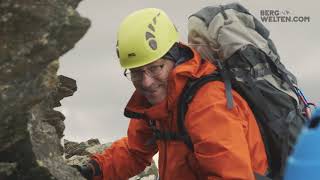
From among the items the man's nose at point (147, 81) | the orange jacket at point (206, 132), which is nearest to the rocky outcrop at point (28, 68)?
the man's nose at point (147, 81)

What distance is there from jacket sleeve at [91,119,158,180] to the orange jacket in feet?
3.83

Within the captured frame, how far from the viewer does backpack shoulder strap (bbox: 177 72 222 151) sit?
8.41m

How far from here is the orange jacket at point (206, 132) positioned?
7766mm

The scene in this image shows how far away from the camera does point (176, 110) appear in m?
8.73

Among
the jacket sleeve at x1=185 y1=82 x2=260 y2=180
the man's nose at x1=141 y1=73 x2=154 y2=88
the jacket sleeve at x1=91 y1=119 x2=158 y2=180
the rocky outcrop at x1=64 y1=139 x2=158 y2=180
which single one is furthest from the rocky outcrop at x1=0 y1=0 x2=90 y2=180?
the rocky outcrop at x1=64 y1=139 x2=158 y2=180

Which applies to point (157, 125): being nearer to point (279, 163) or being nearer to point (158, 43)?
point (158, 43)

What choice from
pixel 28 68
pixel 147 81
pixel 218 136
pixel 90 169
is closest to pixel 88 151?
pixel 90 169

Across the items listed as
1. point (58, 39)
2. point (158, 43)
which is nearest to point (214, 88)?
point (158, 43)

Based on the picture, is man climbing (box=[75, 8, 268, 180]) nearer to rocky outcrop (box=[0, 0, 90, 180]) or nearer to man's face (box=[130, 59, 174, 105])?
man's face (box=[130, 59, 174, 105])

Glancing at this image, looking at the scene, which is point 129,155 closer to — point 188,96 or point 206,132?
point 188,96

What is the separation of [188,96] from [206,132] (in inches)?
27.6

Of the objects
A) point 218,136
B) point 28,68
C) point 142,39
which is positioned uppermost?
point 28,68

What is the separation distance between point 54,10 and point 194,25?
10.9ft

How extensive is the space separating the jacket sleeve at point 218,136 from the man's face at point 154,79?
680mm
